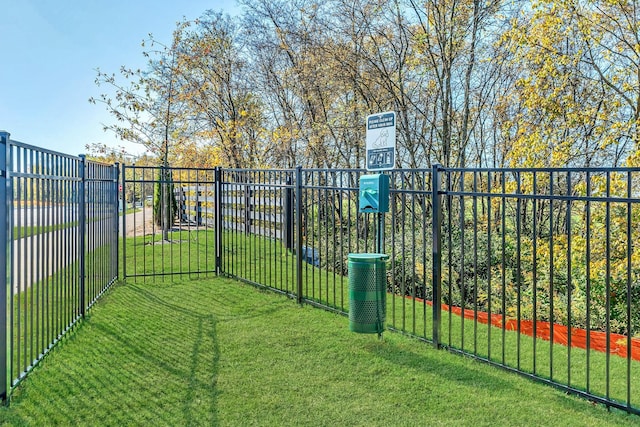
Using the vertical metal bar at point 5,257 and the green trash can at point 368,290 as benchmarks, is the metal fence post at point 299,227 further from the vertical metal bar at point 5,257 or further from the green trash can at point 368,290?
the vertical metal bar at point 5,257

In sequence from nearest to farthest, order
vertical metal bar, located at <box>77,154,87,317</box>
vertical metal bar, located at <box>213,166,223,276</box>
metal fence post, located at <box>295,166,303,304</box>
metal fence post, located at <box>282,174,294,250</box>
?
vertical metal bar, located at <box>77,154,87,317</box>
metal fence post, located at <box>295,166,303,304</box>
metal fence post, located at <box>282,174,294,250</box>
vertical metal bar, located at <box>213,166,223,276</box>

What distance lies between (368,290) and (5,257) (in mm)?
2963

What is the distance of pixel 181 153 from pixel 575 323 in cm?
1286

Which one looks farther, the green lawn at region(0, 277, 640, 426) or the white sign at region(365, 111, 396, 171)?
the white sign at region(365, 111, 396, 171)

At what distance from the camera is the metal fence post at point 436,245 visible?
4250 millimetres

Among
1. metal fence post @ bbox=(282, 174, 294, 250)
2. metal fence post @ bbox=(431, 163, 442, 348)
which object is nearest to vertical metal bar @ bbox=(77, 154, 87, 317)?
metal fence post @ bbox=(282, 174, 294, 250)

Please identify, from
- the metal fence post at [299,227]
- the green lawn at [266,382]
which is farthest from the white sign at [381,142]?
the green lawn at [266,382]

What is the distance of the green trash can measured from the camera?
4.36 m

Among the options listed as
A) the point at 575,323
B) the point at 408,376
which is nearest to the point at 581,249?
the point at 575,323

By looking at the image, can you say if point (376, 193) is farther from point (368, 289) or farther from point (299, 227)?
point (299, 227)

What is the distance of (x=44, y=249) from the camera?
3861 millimetres

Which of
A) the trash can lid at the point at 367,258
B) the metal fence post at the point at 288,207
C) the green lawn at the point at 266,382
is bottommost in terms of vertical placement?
the green lawn at the point at 266,382

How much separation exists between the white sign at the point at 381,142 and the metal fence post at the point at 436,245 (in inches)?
17.5

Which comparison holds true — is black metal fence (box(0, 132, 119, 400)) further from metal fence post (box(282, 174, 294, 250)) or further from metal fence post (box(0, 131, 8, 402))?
metal fence post (box(282, 174, 294, 250))
